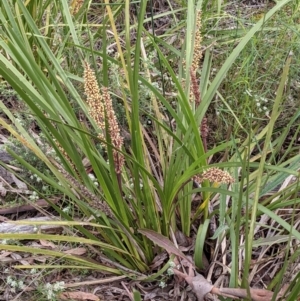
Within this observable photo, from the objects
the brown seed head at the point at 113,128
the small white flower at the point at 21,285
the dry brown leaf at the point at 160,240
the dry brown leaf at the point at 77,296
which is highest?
the brown seed head at the point at 113,128

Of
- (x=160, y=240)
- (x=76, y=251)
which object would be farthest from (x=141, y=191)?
(x=76, y=251)

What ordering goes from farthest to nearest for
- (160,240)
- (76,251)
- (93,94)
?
(76,251) → (160,240) → (93,94)

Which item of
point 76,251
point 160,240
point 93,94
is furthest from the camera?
point 76,251

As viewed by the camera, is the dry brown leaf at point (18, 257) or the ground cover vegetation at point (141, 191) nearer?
the ground cover vegetation at point (141, 191)

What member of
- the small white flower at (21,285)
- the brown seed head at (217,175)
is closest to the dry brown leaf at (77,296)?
the small white flower at (21,285)

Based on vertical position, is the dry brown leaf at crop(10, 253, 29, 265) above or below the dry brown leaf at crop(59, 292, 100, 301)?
above

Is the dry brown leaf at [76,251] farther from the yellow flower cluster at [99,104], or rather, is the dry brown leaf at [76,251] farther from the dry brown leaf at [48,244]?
the yellow flower cluster at [99,104]

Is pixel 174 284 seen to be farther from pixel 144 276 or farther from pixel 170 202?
pixel 170 202

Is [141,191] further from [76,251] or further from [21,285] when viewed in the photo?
[21,285]

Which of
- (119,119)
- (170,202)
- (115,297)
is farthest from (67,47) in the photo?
(115,297)

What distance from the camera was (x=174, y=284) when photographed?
1.19 meters

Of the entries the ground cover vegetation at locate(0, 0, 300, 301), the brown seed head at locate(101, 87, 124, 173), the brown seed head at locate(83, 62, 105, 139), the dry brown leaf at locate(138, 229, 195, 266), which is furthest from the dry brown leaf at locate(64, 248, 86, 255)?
the brown seed head at locate(83, 62, 105, 139)

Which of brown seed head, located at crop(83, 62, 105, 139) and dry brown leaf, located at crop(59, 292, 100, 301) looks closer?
brown seed head, located at crop(83, 62, 105, 139)

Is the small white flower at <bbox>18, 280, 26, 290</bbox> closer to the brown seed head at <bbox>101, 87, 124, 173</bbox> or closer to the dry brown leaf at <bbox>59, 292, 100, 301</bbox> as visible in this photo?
the dry brown leaf at <bbox>59, 292, 100, 301</bbox>
